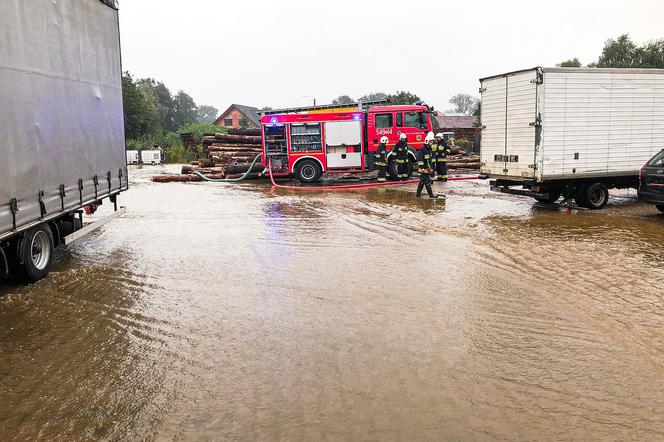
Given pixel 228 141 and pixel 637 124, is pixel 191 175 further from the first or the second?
pixel 637 124

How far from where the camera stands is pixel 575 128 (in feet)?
40.6

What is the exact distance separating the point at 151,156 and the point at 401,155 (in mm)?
28465

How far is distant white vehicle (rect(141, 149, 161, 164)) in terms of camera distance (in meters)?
42.0

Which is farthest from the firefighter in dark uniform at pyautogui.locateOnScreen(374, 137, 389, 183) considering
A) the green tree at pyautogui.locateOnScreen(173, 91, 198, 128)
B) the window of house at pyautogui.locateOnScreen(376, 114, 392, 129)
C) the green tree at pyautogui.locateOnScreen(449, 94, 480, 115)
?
the green tree at pyautogui.locateOnScreen(449, 94, 480, 115)

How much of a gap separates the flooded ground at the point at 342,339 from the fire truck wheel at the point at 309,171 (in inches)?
468

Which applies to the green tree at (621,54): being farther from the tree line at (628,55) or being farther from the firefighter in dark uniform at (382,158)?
the firefighter in dark uniform at (382,158)

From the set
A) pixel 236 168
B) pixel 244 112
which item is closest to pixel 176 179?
pixel 236 168

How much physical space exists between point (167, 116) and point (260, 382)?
311ft

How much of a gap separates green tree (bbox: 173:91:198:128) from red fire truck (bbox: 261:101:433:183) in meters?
75.3

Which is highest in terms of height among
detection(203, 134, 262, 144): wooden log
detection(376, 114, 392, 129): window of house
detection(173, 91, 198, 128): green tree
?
detection(173, 91, 198, 128): green tree

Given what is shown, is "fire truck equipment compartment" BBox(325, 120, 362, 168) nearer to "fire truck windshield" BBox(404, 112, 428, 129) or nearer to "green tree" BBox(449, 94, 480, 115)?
"fire truck windshield" BBox(404, 112, 428, 129)

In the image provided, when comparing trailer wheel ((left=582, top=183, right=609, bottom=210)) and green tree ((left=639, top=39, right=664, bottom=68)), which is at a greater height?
green tree ((left=639, top=39, right=664, bottom=68))

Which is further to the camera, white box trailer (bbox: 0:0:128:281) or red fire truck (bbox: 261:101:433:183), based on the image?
red fire truck (bbox: 261:101:433:183)

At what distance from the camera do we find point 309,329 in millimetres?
5207
